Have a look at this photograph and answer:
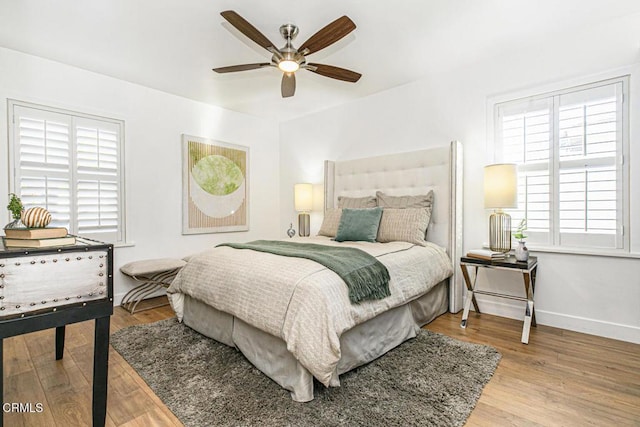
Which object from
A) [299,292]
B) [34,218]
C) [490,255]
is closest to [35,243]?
[34,218]

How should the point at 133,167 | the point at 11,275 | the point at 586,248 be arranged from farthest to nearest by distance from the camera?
1. the point at 133,167
2. the point at 586,248
3. the point at 11,275

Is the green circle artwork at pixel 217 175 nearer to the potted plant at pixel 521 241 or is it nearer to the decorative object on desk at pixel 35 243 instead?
the decorative object on desk at pixel 35 243

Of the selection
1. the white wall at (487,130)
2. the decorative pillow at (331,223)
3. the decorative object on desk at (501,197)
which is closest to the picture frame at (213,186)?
the white wall at (487,130)

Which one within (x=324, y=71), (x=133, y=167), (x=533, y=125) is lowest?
(x=133, y=167)

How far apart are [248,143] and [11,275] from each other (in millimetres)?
3886

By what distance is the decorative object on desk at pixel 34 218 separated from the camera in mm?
1452

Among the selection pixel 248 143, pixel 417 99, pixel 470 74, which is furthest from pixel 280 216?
pixel 470 74

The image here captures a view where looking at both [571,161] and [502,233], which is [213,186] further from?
[571,161]

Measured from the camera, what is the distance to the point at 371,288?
204 cm

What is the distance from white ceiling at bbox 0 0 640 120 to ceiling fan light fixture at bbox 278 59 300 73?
31 cm

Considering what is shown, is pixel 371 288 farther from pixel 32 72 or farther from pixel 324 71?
pixel 32 72

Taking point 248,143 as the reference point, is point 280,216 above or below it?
below

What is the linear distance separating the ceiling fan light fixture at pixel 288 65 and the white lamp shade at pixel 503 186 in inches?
76.2

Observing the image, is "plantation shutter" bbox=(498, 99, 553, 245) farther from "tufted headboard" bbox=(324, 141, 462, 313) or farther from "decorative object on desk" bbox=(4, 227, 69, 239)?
"decorative object on desk" bbox=(4, 227, 69, 239)
